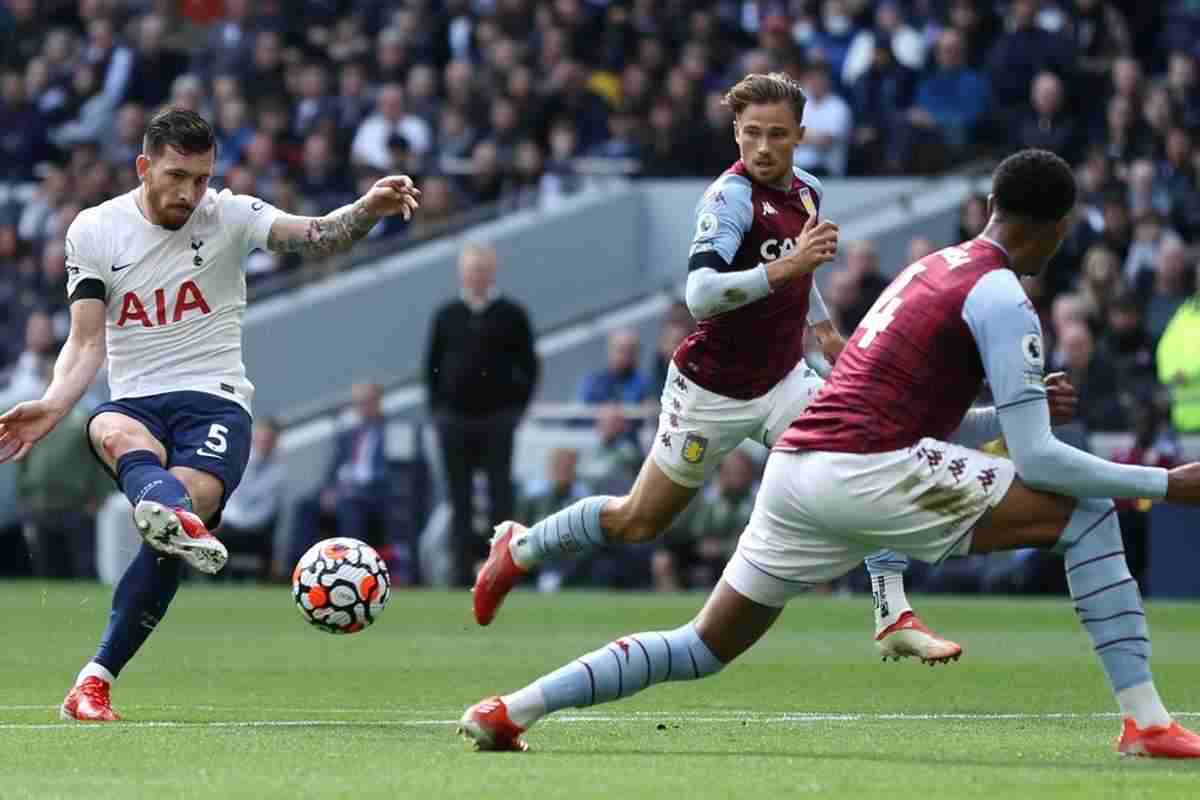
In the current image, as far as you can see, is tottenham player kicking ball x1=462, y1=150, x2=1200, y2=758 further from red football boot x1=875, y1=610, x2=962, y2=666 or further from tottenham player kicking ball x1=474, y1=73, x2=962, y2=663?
tottenham player kicking ball x1=474, y1=73, x2=962, y2=663

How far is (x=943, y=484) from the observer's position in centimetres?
782

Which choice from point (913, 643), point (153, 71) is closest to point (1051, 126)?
point (153, 71)

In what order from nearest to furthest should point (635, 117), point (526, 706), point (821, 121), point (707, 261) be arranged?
point (526, 706) → point (707, 261) → point (821, 121) → point (635, 117)

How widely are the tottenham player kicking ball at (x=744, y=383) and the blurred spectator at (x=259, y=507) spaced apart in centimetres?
1132

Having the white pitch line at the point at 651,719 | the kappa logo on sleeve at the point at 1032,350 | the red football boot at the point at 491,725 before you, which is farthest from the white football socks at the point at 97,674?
the kappa logo on sleeve at the point at 1032,350

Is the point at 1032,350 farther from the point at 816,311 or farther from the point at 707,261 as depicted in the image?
the point at 816,311

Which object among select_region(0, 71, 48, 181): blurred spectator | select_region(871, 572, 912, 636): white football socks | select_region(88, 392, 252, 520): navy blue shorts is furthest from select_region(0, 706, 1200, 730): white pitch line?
select_region(0, 71, 48, 181): blurred spectator

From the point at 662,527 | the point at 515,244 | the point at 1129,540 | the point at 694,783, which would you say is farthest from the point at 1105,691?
the point at 515,244

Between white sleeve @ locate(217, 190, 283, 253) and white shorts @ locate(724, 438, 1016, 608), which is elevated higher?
white sleeve @ locate(217, 190, 283, 253)

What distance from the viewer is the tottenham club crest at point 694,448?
422 inches

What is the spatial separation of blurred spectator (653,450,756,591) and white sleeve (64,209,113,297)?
10270mm

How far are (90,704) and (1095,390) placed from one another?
37.1 ft

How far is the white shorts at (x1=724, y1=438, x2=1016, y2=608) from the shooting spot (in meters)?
7.83

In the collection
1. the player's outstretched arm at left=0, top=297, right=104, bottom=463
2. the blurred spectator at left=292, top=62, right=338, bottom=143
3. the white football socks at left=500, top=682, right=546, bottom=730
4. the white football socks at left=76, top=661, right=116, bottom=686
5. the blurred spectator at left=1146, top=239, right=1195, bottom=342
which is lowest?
the white football socks at left=76, top=661, right=116, bottom=686
